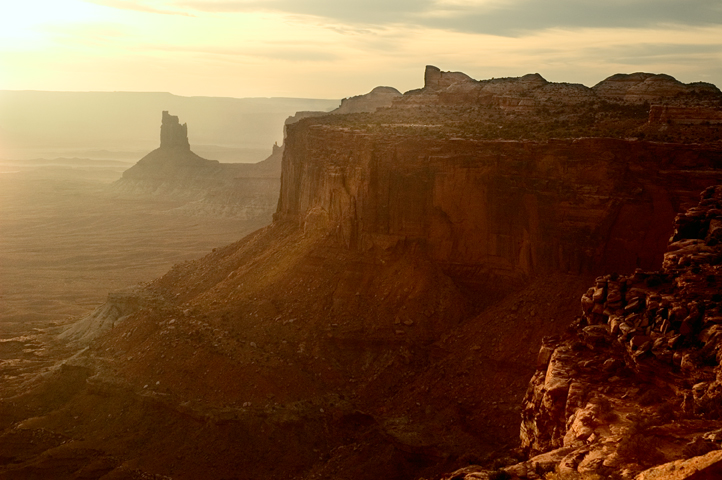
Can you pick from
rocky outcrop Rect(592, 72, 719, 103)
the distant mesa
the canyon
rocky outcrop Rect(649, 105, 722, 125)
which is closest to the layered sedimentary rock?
the distant mesa

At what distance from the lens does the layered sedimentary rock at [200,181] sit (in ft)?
331

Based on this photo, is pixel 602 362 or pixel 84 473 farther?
pixel 84 473

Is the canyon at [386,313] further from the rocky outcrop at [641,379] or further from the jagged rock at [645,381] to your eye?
the jagged rock at [645,381]

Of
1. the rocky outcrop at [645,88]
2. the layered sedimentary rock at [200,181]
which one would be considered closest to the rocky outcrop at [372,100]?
the layered sedimentary rock at [200,181]

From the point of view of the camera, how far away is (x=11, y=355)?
135ft

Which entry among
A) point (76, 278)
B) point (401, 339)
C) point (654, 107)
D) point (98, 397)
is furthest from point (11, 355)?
point (654, 107)

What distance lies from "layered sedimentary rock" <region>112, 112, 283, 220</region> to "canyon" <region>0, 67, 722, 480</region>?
59.4 m

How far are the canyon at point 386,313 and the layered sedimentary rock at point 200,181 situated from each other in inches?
2337

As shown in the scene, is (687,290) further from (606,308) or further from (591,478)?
(591,478)

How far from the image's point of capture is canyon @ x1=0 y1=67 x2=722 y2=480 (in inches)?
1111

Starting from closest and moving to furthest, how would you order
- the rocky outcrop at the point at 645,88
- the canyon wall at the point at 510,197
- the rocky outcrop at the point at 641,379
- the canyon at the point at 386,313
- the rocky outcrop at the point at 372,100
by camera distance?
the rocky outcrop at the point at 641,379 < the canyon at the point at 386,313 < the canyon wall at the point at 510,197 < the rocky outcrop at the point at 645,88 < the rocky outcrop at the point at 372,100

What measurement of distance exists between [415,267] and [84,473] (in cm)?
1406

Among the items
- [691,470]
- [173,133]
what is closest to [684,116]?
[691,470]

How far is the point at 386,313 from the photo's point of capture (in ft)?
111
